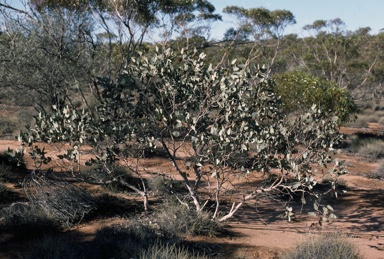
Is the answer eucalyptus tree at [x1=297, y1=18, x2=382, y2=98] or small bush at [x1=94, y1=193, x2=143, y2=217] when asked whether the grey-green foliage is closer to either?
small bush at [x1=94, y1=193, x2=143, y2=217]

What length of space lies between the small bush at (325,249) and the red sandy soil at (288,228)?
49 centimetres

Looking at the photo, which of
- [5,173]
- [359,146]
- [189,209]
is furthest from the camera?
[359,146]

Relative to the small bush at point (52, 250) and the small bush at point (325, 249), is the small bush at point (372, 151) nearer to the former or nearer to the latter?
the small bush at point (325, 249)

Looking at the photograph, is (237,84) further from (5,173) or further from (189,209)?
(5,173)

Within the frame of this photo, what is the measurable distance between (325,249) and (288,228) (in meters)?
2.31

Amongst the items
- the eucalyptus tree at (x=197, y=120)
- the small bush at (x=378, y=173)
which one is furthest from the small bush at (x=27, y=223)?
the small bush at (x=378, y=173)

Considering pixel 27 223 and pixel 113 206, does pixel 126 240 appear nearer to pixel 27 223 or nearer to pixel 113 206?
pixel 27 223

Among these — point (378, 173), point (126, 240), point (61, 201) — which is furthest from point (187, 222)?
point (378, 173)

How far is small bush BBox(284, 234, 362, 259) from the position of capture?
6.02m

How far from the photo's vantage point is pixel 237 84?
7.06 metres

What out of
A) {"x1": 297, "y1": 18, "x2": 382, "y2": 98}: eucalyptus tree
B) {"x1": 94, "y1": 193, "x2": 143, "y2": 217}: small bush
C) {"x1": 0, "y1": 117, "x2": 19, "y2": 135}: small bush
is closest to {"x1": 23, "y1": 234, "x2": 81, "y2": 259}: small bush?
{"x1": 94, "y1": 193, "x2": 143, "y2": 217}: small bush

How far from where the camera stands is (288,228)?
8484mm

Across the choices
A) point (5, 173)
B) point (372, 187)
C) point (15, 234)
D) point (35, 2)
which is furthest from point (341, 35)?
point (15, 234)

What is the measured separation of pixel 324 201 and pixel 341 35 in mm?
26759
